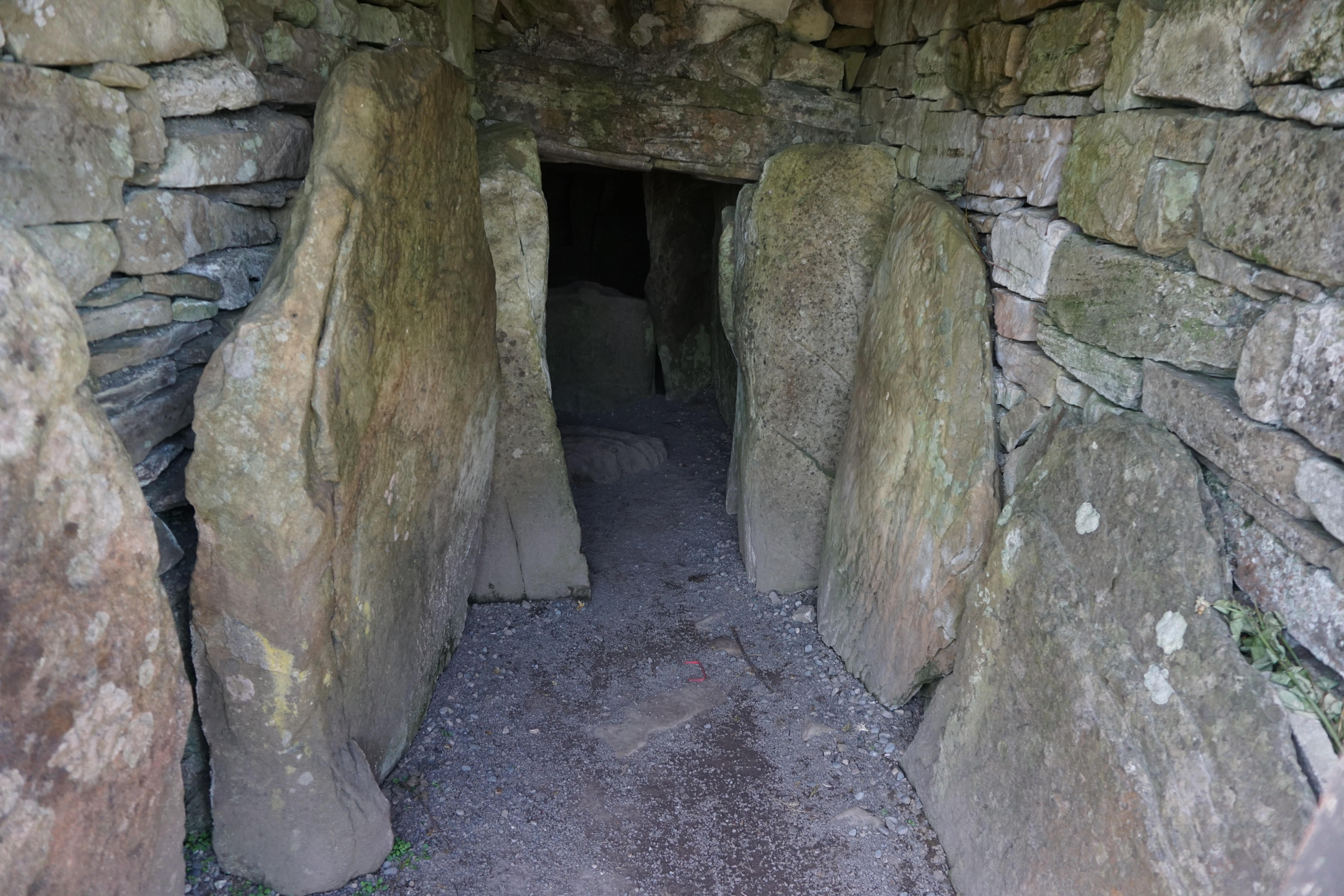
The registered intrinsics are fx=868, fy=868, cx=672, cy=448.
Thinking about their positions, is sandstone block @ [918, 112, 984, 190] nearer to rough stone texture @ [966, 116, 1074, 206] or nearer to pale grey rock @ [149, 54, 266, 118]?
rough stone texture @ [966, 116, 1074, 206]

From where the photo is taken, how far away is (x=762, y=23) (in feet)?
13.0

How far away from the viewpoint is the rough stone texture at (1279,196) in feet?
5.03

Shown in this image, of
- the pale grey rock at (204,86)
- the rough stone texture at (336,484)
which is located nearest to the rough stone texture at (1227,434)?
the rough stone texture at (336,484)

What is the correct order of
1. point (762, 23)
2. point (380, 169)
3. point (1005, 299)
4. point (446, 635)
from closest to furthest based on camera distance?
point (380, 169)
point (1005, 299)
point (446, 635)
point (762, 23)

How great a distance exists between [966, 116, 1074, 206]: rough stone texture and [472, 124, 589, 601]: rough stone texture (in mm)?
1697

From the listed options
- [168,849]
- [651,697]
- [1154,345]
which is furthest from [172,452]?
[1154,345]

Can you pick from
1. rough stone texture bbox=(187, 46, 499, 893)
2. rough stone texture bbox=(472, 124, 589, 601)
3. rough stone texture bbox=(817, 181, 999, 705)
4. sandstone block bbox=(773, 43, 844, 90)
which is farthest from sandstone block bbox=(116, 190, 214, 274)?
sandstone block bbox=(773, 43, 844, 90)

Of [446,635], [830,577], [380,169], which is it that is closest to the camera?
[380,169]

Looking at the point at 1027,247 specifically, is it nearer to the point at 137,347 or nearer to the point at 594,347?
the point at 137,347

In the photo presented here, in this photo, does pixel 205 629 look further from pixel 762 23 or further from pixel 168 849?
pixel 762 23

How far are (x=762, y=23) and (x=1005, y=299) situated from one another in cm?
198

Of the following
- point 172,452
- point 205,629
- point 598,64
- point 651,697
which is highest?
point 598,64

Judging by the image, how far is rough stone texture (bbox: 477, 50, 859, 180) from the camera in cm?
400

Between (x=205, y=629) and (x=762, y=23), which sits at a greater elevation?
(x=762, y=23)
